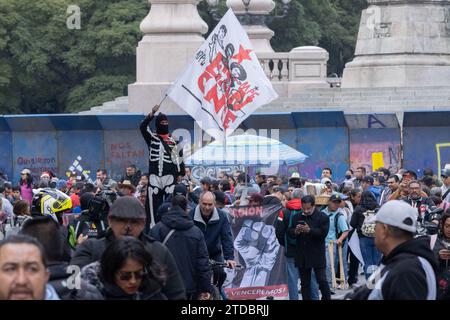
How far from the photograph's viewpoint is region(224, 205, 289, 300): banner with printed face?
1761 cm

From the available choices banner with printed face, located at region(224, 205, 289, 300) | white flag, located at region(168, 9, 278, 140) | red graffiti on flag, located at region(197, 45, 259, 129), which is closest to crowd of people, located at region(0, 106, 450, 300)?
banner with printed face, located at region(224, 205, 289, 300)

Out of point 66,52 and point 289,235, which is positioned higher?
point 66,52

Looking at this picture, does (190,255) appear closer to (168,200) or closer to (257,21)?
(168,200)

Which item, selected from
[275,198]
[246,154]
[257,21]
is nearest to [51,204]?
[275,198]

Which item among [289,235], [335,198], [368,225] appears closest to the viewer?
[289,235]

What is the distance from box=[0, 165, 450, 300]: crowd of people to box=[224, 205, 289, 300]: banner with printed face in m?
0.19

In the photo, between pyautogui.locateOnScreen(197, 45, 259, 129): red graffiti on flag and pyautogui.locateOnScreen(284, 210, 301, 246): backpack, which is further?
pyautogui.locateOnScreen(197, 45, 259, 129): red graffiti on flag

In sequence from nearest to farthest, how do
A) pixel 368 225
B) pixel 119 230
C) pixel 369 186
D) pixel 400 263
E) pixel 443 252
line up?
pixel 400 263
pixel 119 230
pixel 443 252
pixel 368 225
pixel 369 186

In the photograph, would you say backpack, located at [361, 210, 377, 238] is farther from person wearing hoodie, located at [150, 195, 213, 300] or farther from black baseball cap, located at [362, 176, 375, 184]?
person wearing hoodie, located at [150, 195, 213, 300]

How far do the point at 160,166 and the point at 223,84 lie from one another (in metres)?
3.42

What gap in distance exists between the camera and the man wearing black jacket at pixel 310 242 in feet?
54.9

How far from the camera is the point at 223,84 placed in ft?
65.8

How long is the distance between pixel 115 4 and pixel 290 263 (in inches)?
1651
